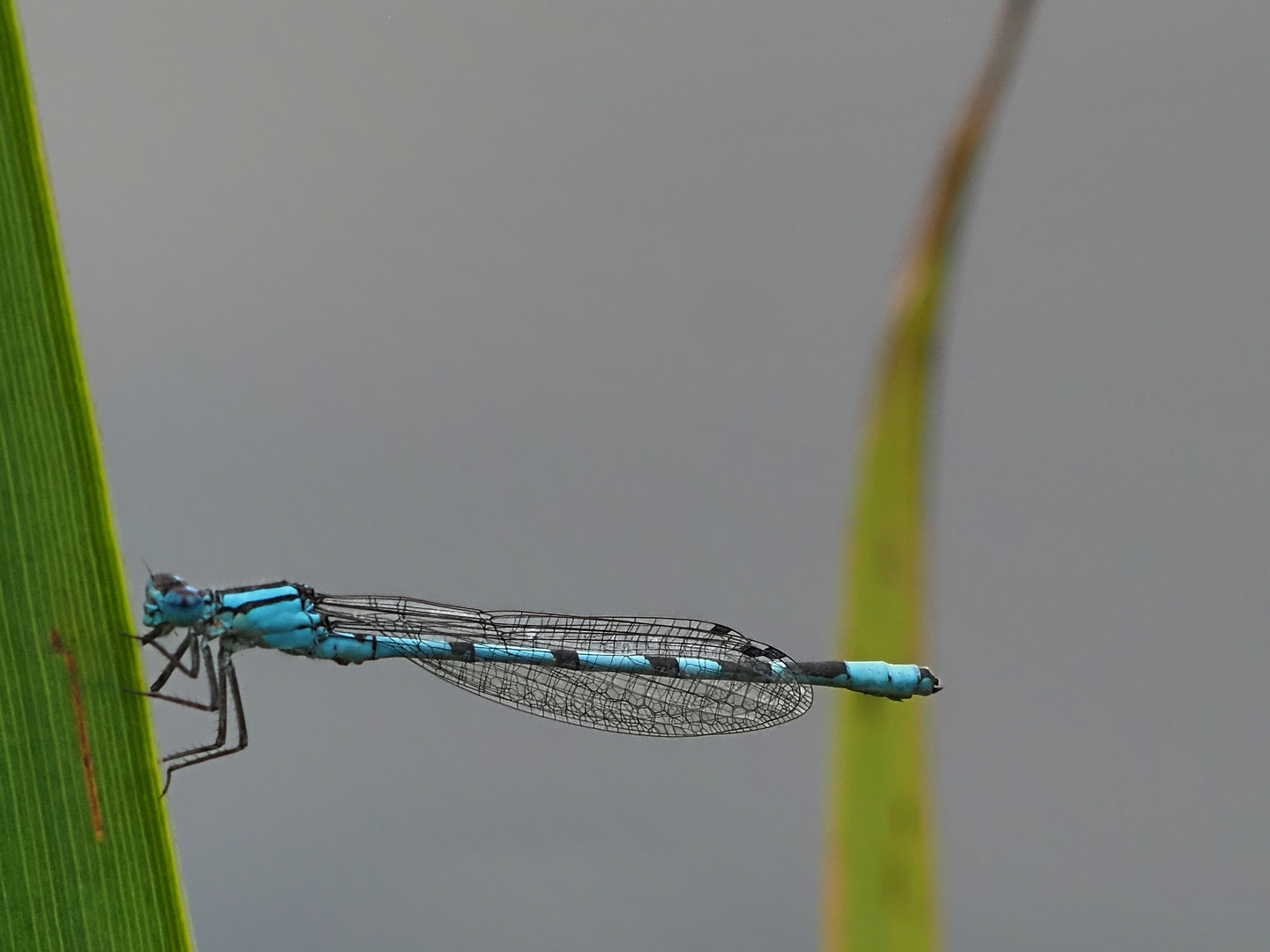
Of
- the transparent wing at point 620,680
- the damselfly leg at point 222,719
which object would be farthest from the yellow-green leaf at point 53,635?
the transparent wing at point 620,680

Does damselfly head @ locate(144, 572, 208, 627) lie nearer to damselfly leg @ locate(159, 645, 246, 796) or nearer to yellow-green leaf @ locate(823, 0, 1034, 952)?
damselfly leg @ locate(159, 645, 246, 796)

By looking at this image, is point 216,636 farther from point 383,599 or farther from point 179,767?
point 383,599

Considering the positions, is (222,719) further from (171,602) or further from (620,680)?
(620,680)

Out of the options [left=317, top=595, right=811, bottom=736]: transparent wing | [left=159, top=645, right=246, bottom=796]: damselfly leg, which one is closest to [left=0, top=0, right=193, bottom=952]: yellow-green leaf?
[left=159, top=645, right=246, bottom=796]: damselfly leg

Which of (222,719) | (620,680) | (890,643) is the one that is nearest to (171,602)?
(222,719)

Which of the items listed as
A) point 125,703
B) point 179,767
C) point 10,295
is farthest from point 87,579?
point 179,767

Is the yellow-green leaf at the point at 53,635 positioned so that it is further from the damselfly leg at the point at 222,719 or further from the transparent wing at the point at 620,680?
the transparent wing at the point at 620,680
